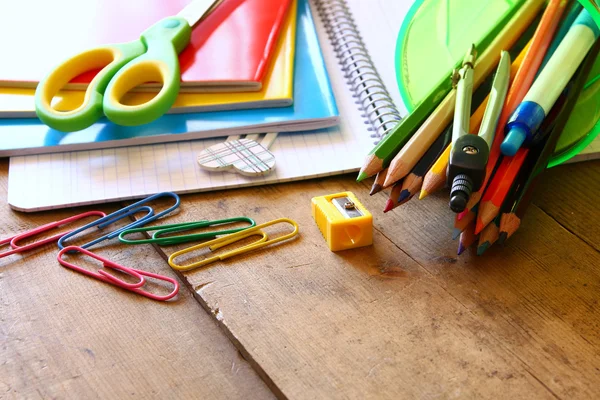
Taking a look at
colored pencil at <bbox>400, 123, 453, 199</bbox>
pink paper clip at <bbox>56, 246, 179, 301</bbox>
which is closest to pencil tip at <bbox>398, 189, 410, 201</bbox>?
colored pencil at <bbox>400, 123, 453, 199</bbox>

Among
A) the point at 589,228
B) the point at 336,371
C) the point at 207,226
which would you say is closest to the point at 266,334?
the point at 336,371

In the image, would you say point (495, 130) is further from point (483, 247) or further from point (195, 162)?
point (195, 162)

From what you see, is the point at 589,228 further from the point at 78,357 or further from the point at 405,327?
the point at 78,357

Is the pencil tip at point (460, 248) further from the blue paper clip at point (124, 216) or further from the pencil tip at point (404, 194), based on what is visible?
the blue paper clip at point (124, 216)

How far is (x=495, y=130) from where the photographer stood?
2.17 feet

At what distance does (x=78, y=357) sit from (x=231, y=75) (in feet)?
1.45

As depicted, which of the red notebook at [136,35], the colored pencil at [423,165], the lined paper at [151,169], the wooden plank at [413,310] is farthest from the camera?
the red notebook at [136,35]

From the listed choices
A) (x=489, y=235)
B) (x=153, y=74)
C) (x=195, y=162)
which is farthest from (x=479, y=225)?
(x=153, y=74)

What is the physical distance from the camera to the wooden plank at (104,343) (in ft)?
1.85

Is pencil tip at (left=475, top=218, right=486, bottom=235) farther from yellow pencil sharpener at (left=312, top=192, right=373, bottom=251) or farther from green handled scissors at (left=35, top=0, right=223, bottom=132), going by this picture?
green handled scissors at (left=35, top=0, right=223, bottom=132)

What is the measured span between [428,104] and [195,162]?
0.28 meters

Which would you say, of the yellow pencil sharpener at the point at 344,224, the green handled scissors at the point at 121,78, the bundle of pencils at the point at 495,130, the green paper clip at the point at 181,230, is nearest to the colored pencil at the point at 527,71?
the bundle of pencils at the point at 495,130

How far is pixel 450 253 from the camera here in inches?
27.0

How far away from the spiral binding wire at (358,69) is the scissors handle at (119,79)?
0.23 meters
